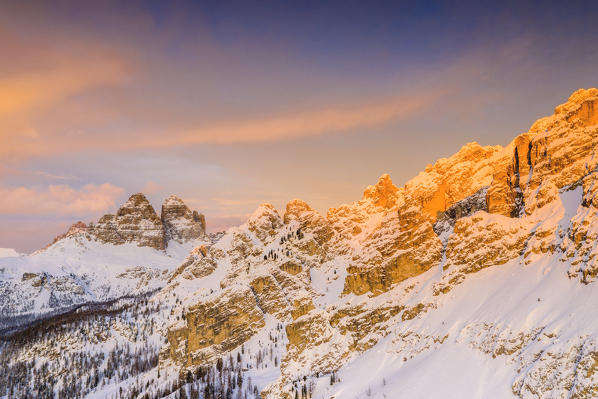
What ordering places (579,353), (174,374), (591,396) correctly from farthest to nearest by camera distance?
(174,374)
(579,353)
(591,396)

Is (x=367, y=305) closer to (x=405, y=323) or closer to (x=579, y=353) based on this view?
(x=405, y=323)

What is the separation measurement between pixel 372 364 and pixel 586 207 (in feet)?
200

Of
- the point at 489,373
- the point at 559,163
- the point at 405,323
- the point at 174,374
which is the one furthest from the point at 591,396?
the point at 174,374

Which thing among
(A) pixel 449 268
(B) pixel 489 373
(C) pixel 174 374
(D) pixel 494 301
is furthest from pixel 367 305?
(C) pixel 174 374

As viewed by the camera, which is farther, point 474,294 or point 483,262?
point 483,262

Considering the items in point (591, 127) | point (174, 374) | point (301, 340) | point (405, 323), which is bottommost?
point (174, 374)

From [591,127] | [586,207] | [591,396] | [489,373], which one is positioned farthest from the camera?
[591,127]

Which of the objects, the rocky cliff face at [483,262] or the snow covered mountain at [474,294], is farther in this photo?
the rocky cliff face at [483,262]

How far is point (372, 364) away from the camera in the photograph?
105562 millimetres

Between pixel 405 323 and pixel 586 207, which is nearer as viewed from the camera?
pixel 586 207

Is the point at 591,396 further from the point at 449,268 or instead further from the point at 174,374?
the point at 174,374

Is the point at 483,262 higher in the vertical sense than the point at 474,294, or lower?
higher

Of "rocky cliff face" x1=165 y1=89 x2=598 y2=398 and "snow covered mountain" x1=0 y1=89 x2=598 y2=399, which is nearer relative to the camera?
"snow covered mountain" x1=0 y1=89 x2=598 y2=399

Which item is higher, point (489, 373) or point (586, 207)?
point (586, 207)
